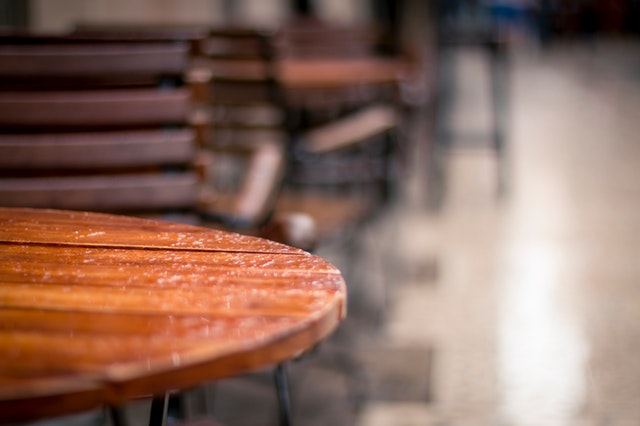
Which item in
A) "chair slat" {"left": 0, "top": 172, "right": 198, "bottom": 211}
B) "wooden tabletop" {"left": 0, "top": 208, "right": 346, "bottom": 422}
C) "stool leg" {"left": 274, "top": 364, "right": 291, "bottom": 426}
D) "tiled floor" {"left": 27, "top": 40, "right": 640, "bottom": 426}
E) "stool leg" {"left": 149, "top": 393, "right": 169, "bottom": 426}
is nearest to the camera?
"wooden tabletop" {"left": 0, "top": 208, "right": 346, "bottom": 422}

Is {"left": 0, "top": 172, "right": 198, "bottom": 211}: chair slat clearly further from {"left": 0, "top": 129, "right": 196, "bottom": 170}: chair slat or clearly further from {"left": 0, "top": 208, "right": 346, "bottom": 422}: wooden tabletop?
{"left": 0, "top": 208, "right": 346, "bottom": 422}: wooden tabletop

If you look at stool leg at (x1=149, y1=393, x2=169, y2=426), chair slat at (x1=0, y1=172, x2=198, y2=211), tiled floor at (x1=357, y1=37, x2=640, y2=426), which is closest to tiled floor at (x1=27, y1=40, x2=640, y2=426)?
tiled floor at (x1=357, y1=37, x2=640, y2=426)

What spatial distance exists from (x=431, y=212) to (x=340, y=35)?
1063mm

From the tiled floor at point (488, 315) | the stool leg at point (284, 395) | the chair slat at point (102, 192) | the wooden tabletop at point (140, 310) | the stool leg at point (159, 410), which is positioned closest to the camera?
the wooden tabletop at point (140, 310)

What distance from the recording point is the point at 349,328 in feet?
10.4

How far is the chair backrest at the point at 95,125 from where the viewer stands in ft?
6.17

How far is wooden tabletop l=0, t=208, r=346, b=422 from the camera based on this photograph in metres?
0.72

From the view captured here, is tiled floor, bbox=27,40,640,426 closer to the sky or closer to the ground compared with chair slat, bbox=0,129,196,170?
closer to the ground

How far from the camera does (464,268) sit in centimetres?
398

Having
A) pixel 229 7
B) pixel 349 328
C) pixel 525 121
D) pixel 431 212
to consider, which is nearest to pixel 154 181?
pixel 349 328

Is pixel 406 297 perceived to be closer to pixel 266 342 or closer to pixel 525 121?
pixel 266 342

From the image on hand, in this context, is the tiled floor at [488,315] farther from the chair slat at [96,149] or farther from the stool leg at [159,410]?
the stool leg at [159,410]

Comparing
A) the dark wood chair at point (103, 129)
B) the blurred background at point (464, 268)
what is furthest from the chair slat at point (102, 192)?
the blurred background at point (464, 268)

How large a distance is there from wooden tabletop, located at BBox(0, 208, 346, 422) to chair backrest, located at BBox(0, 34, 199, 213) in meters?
0.69
